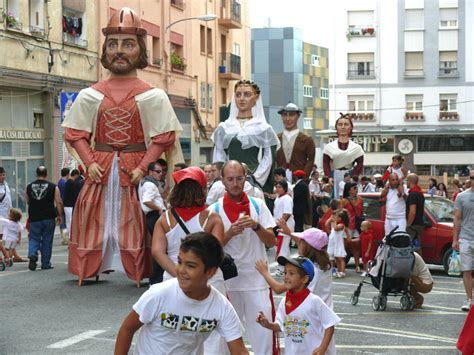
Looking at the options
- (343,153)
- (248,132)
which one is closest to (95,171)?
(248,132)

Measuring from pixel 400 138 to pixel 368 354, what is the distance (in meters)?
49.3

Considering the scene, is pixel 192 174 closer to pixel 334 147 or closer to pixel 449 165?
pixel 334 147

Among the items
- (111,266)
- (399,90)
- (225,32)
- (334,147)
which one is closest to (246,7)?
(225,32)

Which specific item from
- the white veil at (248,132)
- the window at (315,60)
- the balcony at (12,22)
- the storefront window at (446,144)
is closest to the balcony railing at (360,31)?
the storefront window at (446,144)

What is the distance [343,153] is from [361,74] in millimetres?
40374

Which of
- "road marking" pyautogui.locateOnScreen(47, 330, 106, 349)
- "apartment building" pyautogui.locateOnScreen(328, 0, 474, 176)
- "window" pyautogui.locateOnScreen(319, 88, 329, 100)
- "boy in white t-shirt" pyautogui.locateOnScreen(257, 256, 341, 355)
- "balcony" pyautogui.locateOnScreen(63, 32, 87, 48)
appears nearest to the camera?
"boy in white t-shirt" pyautogui.locateOnScreen(257, 256, 341, 355)

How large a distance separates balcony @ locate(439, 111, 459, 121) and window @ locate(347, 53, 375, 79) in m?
4.59

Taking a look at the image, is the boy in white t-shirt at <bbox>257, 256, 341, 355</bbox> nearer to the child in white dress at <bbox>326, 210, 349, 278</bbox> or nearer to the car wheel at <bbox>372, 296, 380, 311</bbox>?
the car wheel at <bbox>372, 296, 380, 311</bbox>

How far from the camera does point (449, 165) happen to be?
5738cm

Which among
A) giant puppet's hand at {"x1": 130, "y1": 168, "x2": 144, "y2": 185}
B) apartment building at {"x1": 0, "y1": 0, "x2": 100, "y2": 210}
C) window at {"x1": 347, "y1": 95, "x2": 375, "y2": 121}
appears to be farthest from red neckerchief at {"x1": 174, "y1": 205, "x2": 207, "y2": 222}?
window at {"x1": 347, "y1": 95, "x2": 375, "y2": 121}

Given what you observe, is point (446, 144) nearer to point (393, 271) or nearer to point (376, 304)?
point (393, 271)

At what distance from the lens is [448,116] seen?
5775 centimetres

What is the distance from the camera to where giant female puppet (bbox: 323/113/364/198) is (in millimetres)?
18641

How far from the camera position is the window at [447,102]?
57.9 meters
